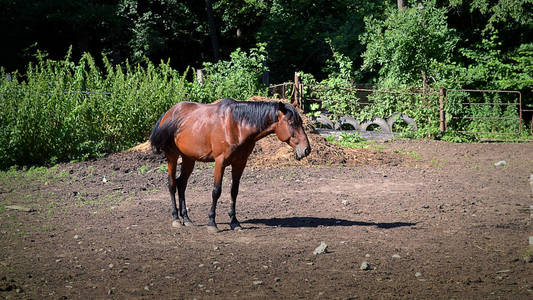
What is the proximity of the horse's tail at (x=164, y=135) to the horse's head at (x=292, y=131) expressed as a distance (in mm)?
1513

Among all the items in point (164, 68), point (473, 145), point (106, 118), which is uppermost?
point (164, 68)

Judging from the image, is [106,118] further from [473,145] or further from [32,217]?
[473,145]

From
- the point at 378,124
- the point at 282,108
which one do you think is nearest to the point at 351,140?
the point at 378,124

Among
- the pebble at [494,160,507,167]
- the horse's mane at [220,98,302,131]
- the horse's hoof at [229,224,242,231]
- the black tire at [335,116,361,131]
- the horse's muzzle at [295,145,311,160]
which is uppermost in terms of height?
the horse's mane at [220,98,302,131]

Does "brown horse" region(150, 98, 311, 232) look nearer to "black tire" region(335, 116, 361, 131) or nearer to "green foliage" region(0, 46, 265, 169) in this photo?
"green foliage" region(0, 46, 265, 169)

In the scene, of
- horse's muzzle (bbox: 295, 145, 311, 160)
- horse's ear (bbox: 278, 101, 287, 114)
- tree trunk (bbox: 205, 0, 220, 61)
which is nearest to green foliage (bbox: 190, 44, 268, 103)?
horse's ear (bbox: 278, 101, 287, 114)

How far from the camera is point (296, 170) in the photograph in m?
11.8

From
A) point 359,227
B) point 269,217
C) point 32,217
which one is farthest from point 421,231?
point 32,217

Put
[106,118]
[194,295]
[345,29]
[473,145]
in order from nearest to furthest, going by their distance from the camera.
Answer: [194,295], [106,118], [473,145], [345,29]

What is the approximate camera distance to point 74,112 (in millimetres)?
13109

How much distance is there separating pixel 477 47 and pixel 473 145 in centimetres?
1108

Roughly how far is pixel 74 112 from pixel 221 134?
7.44 meters

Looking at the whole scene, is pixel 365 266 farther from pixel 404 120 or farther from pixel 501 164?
pixel 404 120

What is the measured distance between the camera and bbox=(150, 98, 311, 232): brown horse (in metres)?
6.74
